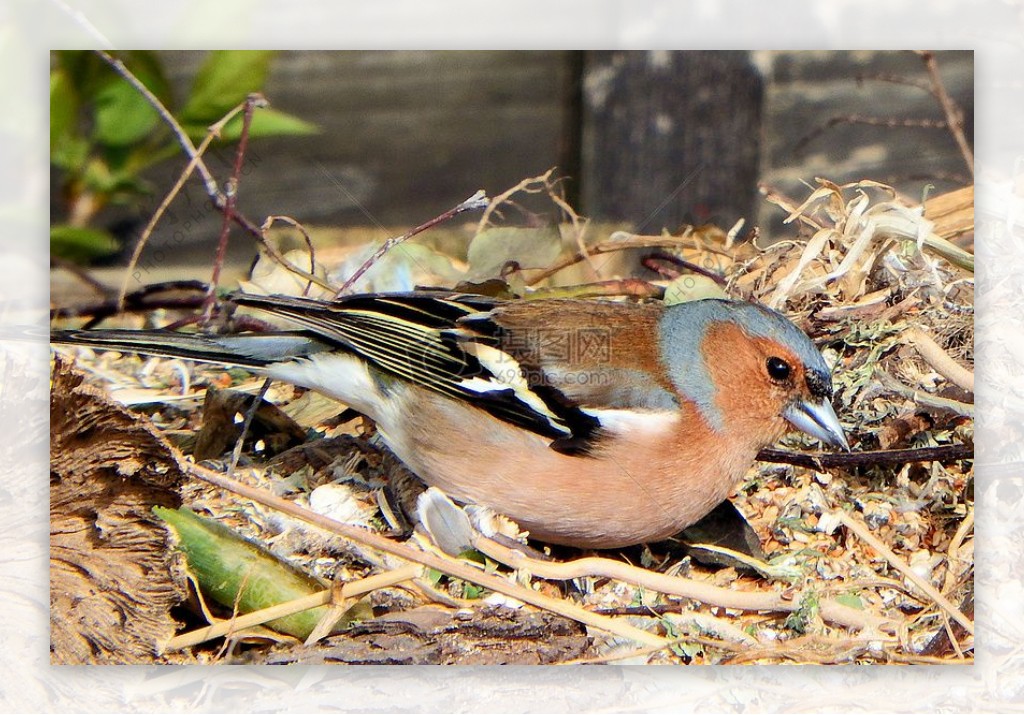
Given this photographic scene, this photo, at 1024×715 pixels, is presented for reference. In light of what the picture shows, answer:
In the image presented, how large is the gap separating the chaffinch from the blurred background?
21.4 inches

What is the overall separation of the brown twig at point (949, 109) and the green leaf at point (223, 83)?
6.18ft

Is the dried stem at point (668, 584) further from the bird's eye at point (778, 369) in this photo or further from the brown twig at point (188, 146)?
the brown twig at point (188, 146)

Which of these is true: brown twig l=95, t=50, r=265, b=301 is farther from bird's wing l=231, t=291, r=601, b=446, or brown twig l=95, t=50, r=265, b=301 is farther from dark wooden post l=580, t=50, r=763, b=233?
dark wooden post l=580, t=50, r=763, b=233

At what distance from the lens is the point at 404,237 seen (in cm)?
328

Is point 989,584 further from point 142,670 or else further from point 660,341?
point 142,670

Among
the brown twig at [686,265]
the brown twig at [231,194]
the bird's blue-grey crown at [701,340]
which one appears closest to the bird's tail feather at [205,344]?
the brown twig at [231,194]

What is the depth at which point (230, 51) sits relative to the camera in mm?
3246

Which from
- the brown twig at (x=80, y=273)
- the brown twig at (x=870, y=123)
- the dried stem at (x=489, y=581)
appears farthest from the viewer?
the brown twig at (x=870, y=123)

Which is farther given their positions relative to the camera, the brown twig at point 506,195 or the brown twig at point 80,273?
the brown twig at point 506,195

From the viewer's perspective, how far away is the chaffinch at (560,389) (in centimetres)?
275

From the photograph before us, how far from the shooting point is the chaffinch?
2.75 meters

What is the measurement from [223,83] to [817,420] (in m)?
1.86

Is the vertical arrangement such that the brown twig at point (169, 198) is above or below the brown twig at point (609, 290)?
above

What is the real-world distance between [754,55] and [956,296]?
1.08m
